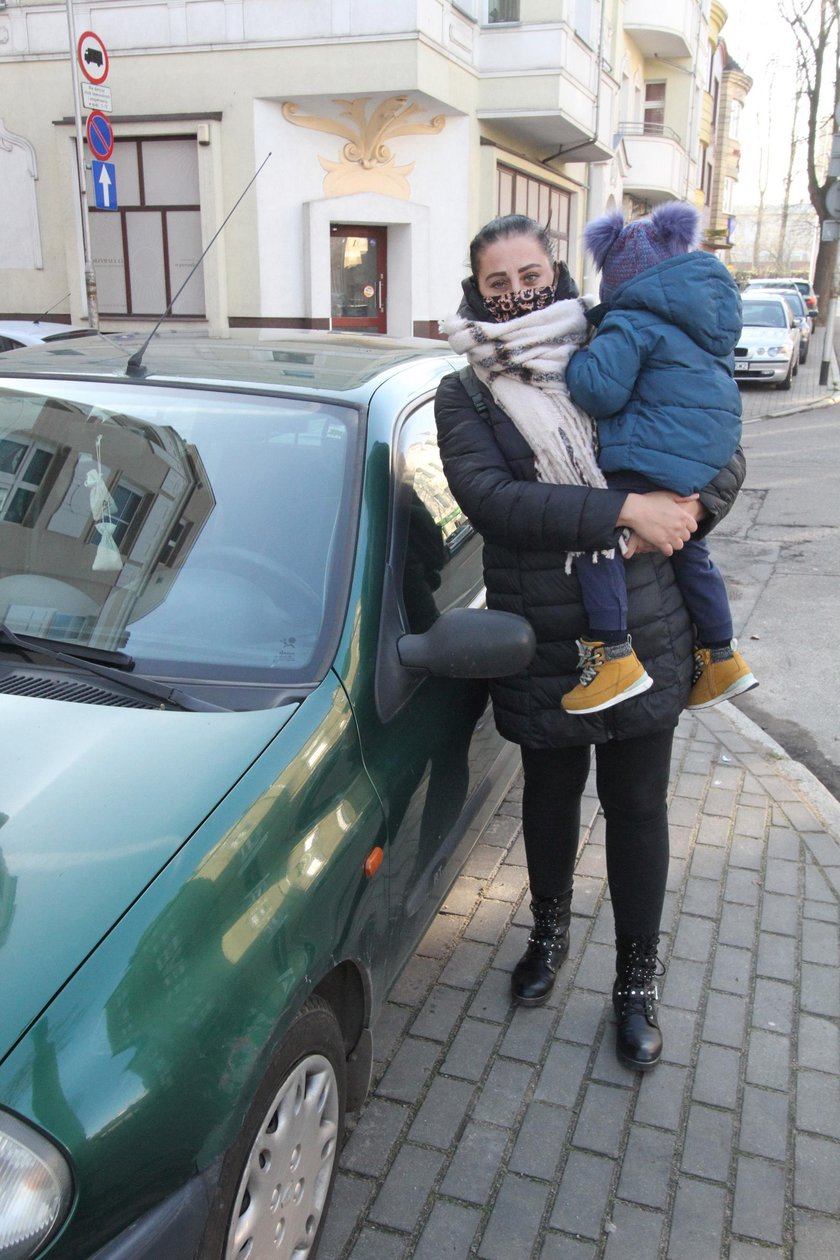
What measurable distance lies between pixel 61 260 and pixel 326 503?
600 inches

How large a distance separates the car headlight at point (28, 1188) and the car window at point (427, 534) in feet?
4.51

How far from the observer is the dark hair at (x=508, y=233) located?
7.70 feet

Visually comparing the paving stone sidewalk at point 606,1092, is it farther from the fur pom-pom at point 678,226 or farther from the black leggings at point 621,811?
the fur pom-pom at point 678,226

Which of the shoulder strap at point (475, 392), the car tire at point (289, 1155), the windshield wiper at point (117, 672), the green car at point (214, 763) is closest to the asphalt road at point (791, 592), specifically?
the green car at point (214, 763)

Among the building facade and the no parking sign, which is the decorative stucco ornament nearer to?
the building facade

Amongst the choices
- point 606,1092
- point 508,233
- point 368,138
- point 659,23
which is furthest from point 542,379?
point 659,23

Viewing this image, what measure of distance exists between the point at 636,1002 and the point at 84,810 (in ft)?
5.53

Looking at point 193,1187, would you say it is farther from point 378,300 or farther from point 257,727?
point 378,300

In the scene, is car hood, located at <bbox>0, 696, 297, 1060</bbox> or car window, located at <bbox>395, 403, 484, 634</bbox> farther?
car window, located at <bbox>395, 403, 484, 634</bbox>

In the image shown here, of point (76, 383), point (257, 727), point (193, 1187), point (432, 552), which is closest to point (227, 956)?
point (193, 1187)

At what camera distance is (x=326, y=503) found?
236cm

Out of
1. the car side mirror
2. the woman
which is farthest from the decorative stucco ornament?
the car side mirror

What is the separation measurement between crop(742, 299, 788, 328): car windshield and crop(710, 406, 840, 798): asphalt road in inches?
323

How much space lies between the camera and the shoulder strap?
2383 mm
